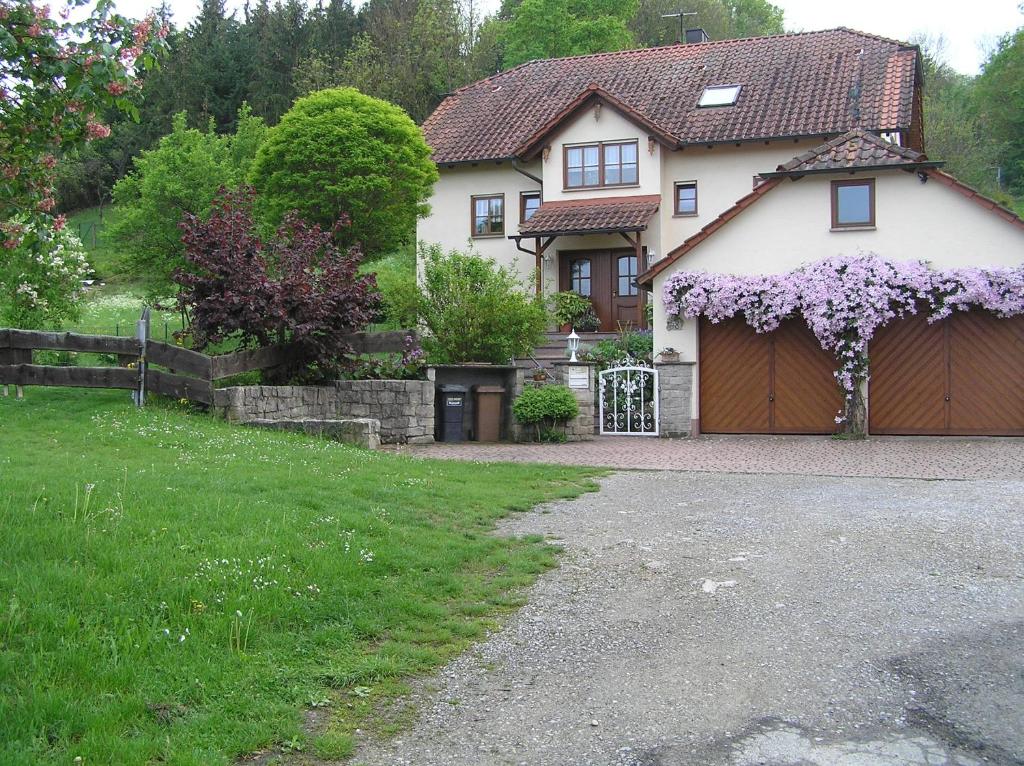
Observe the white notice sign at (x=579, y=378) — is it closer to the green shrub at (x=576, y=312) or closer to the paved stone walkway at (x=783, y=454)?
the paved stone walkway at (x=783, y=454)

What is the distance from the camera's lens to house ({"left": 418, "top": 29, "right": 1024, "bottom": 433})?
18359 mm

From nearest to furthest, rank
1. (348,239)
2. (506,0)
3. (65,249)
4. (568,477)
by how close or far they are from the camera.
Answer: (568,477) < (65,249) < (348,239) < (506,0)

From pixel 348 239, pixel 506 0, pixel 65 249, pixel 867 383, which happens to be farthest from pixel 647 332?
pixel 506 0

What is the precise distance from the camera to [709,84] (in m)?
30.3

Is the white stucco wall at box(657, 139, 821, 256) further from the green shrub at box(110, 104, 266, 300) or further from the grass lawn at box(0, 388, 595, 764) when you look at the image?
the grass lawn at box(0, 388, 595, 764)

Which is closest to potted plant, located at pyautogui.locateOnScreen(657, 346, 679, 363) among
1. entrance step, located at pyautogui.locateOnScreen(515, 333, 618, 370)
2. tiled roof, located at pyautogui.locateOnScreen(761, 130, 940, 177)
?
tiled roof, located at pyautogui.locateOnScreen(761, 130, 940, 177)

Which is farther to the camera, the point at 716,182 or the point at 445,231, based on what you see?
the point at 445,231

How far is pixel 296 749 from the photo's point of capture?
4.22 m

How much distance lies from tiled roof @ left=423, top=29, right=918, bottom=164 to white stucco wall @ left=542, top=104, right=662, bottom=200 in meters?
0.50

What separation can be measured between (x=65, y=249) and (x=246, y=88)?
38.5 metres

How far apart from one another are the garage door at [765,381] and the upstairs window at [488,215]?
12119 mm

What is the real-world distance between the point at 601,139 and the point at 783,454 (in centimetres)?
1460

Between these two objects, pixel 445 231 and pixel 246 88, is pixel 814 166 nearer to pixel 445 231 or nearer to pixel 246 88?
Answer: pixel 445 231

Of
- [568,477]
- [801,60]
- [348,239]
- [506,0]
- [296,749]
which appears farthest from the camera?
[506,0]
